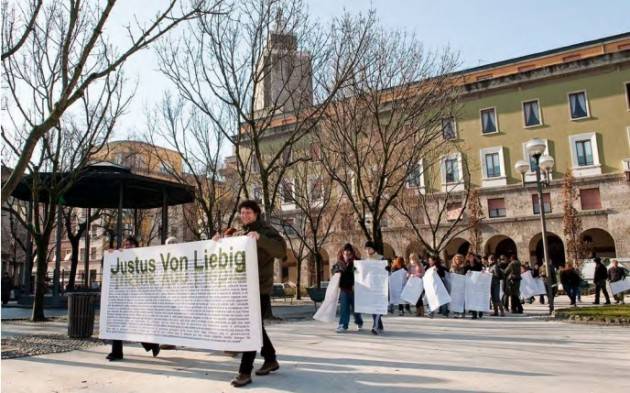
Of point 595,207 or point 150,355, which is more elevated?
point 595,207

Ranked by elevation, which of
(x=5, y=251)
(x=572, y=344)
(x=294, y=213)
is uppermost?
(x=294, y=213)

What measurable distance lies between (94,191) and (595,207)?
124 ft

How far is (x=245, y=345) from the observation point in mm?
5465

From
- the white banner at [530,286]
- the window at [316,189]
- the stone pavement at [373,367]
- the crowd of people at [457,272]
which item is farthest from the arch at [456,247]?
the stone pavement at [373,367]

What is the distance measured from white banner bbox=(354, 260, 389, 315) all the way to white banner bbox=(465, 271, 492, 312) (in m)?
4.95

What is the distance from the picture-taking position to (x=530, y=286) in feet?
74.1

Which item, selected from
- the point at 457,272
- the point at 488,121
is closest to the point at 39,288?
the point at 457,272

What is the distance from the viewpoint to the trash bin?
33.4 feet

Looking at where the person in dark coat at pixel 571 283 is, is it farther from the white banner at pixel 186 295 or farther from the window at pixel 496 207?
the window at pixel 496 207

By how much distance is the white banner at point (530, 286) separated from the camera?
72.9ft

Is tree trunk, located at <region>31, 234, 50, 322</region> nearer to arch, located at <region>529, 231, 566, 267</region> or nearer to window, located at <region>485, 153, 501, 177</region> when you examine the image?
arch, located at <region>529, 231, 566, 267</region>

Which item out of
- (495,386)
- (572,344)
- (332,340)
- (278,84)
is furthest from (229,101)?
(495,386)

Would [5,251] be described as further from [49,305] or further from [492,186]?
[492,186]

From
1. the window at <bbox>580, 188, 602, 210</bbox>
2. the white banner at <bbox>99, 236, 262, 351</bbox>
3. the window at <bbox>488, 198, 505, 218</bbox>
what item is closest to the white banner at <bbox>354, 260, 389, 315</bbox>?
the white banner at <bbox>99, 236, 262, 351</bbox>
